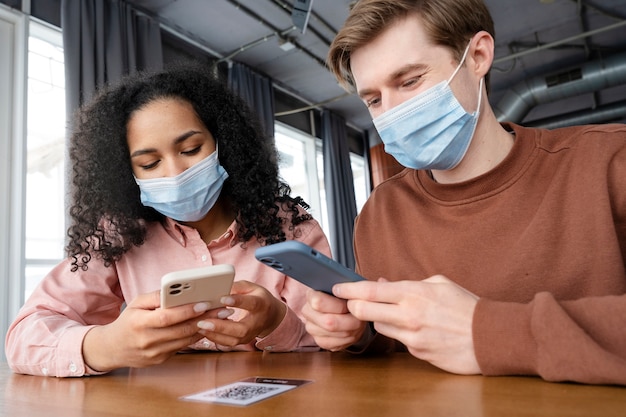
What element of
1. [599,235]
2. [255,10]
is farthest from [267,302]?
[255,10]

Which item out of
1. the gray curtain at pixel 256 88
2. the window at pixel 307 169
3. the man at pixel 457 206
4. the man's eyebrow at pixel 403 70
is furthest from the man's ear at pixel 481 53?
the window at pixel 307 169

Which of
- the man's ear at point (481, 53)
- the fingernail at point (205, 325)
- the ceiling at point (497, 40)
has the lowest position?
the fingernail at point (205, 325)

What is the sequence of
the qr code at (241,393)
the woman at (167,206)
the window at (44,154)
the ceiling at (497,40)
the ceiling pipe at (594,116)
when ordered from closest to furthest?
1. the qr code at (241,393)
2. the woman at (167,206)
3. the window at (44,154)
4. the ceiling at (497,40)
5. the ceiling pipe at (594,116)

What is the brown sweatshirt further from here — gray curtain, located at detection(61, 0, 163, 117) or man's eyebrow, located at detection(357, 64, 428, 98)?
gray curtain, located at detection(61, 0, 163, 117)

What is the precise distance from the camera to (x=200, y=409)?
655 millimetres

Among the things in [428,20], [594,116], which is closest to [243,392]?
[428,20]

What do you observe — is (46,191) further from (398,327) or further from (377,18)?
(398,327)

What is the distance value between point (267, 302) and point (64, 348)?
43cm

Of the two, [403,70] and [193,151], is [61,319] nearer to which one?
[193,151]

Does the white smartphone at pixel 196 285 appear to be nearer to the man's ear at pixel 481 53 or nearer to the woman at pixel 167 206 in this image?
the woman at pixel 167 206

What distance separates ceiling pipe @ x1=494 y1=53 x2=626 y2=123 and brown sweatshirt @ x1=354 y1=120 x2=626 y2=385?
459 centimetres

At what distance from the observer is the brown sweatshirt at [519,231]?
0.94m

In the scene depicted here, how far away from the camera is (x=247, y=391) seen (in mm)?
730

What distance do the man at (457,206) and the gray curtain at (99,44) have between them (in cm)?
223
